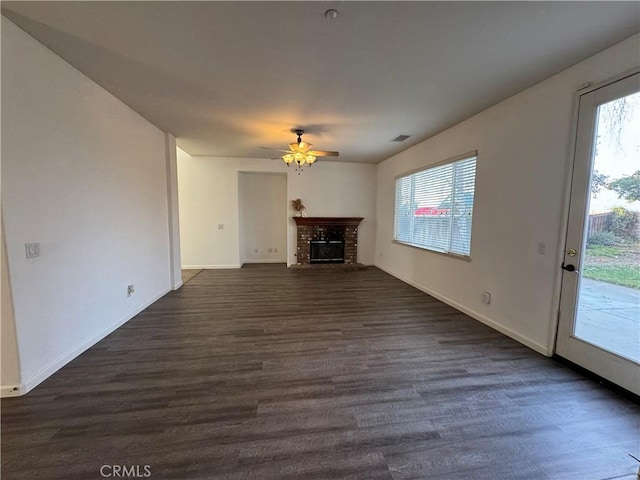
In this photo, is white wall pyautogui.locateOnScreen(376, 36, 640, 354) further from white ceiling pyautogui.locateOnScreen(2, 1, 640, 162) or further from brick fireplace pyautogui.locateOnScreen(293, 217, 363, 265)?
brick fireplace pyautogui.locateOnScreen(293, 217, 363, 265)

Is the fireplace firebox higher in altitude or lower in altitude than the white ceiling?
lower

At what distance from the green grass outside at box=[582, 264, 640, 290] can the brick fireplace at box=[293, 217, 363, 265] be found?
4658mm

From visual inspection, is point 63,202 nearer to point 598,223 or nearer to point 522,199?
Answer: point 522,199

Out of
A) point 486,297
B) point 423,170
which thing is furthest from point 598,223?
point 423,170

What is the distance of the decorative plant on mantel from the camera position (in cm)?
657

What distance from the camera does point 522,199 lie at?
112 inches

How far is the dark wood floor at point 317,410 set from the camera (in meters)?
1.44

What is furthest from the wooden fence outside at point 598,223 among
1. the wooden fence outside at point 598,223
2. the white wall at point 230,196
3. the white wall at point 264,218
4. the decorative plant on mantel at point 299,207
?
the white wall at point 264,218

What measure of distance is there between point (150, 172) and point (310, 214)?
3620 mm

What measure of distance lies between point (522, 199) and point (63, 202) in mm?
4415

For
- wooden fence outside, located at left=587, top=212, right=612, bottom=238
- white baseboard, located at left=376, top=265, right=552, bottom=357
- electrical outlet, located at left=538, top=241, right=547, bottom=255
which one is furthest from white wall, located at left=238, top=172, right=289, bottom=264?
wooden fence outside, located at left=587, top=212, right=612, bottom=238

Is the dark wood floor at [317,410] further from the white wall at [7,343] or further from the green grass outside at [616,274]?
the green grass outside at [616,274]

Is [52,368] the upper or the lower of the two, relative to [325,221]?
lower

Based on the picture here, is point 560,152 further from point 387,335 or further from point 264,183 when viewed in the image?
point 264,183
